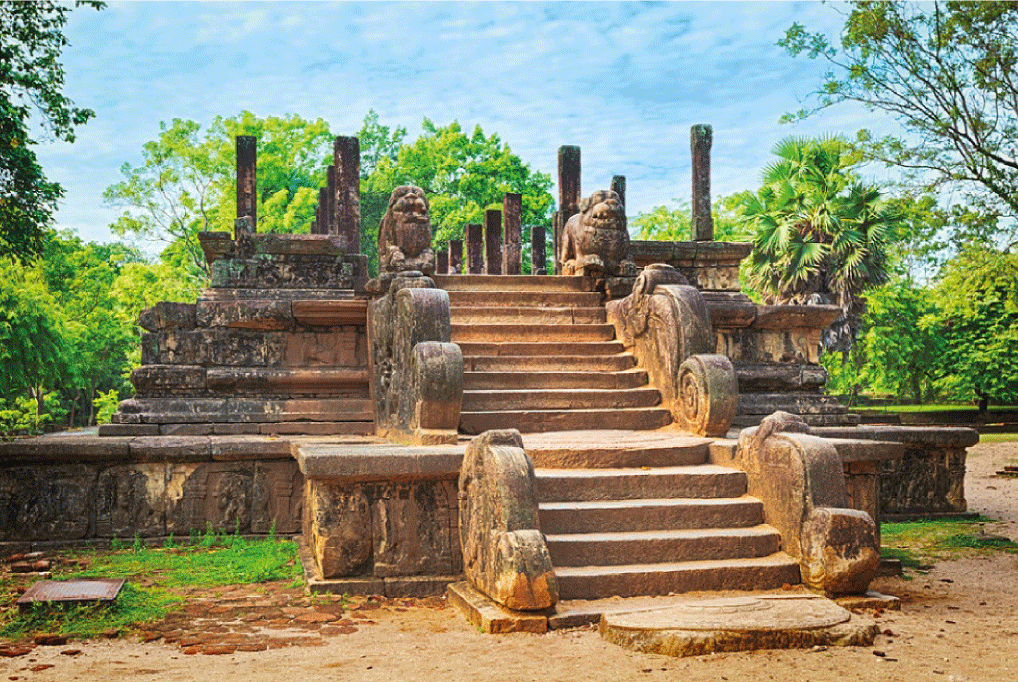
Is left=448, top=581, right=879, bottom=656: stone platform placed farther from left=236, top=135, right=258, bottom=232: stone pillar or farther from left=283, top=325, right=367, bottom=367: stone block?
left=236, top=135, right=258, bottom=232: stone pillar

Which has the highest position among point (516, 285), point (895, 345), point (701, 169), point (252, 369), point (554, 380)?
point (701, 169)

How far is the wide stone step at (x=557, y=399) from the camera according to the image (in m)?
7.29

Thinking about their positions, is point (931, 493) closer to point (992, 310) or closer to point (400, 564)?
point (400, 564)

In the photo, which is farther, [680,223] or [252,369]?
[680,223]

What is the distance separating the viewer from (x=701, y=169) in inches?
438

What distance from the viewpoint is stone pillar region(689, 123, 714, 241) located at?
11.1m

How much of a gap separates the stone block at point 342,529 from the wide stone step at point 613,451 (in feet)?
3.76

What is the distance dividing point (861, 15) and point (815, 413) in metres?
4.13

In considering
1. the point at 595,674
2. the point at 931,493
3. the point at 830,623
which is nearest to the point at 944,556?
the point at 931,493

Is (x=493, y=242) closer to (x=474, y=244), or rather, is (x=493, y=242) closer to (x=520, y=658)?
(x=474, y=244)

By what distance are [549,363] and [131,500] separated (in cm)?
346

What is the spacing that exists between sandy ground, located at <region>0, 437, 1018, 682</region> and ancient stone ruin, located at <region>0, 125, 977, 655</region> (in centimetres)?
18

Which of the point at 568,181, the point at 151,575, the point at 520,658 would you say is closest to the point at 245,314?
the point at 151,575

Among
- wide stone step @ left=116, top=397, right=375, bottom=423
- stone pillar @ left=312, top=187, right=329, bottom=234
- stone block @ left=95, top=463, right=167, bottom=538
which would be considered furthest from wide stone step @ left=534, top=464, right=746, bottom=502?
stone pillar @ left=312, top=187, right=329, bottom=234
